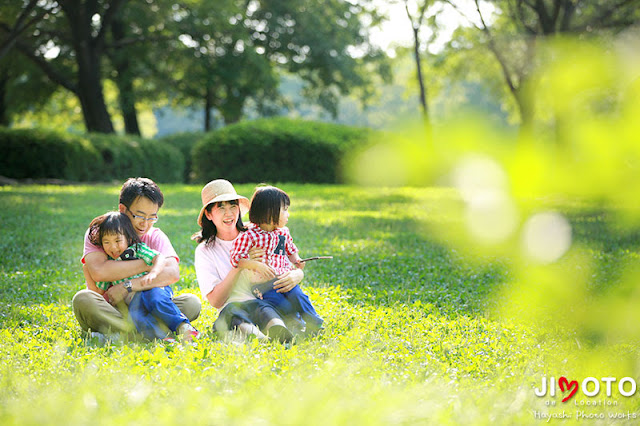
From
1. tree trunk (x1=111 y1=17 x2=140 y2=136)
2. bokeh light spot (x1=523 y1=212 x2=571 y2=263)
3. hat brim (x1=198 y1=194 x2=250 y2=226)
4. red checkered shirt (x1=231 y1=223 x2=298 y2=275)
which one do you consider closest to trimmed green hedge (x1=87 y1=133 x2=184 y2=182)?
tree trunk (x1=111 y1=17 x2=140 y2=136)

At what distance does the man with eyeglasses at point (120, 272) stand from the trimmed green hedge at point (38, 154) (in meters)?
17.1

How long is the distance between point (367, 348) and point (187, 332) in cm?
131

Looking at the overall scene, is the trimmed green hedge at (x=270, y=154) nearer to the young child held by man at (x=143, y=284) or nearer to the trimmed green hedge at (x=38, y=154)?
the trimmed green hedge at (x=38, y=154)

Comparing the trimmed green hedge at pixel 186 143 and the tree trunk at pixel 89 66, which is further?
the trimmed green hedge at pixel 186 143

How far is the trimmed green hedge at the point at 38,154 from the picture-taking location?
20688 mm

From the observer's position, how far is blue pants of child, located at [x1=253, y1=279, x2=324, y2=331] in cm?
512

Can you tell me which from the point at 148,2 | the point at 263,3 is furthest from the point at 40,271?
the point at 263,3

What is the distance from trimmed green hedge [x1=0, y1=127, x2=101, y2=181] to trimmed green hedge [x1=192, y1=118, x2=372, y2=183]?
4710 millimetres

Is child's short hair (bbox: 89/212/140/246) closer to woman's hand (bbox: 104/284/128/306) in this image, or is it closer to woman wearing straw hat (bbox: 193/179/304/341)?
woman's hand (bbox: 104/284/128/306)

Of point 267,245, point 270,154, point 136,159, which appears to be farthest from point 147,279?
point 136,159

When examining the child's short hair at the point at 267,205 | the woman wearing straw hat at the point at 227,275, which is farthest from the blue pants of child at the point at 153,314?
the child's short hair at the point at 267,205

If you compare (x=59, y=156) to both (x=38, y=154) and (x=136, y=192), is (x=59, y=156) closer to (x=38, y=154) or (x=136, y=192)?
(x=38, y=154)

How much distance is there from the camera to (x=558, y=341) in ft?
17.2

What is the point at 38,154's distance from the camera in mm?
20750
